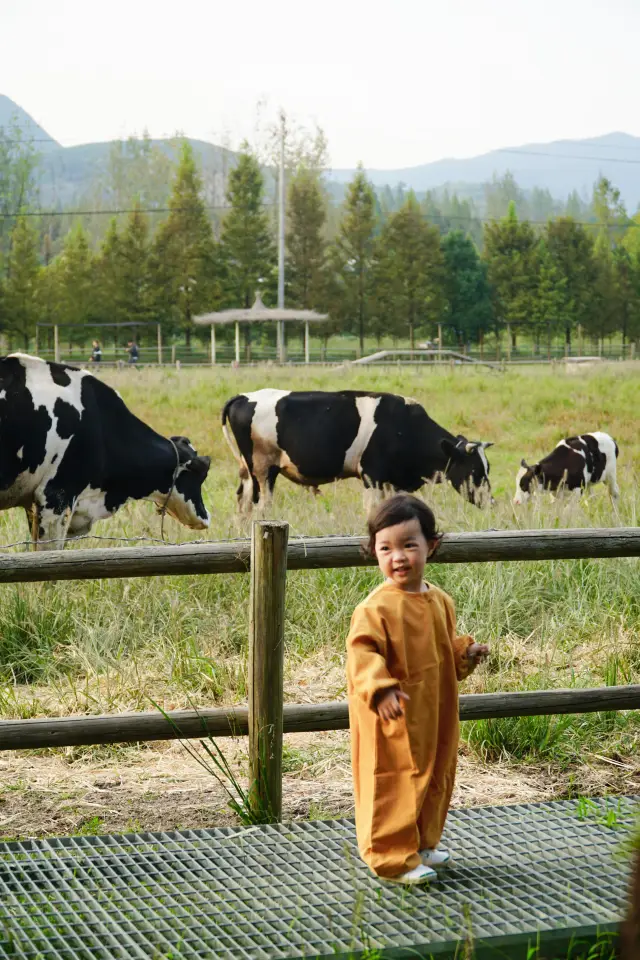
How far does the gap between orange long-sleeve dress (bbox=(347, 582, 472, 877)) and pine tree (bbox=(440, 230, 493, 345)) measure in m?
52.1

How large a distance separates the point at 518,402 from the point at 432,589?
68.0ft

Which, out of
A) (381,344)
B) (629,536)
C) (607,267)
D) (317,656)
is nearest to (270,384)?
(317,656)

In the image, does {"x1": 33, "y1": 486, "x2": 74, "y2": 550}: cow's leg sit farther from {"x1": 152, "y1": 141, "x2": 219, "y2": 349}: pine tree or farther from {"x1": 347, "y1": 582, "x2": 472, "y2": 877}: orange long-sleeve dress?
{"x1": 152, "y1": 141, "x2": 219, "y2": 349}: pine tree

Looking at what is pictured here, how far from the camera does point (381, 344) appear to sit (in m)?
57.4

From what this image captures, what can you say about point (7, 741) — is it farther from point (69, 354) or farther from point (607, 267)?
point (607, 267)

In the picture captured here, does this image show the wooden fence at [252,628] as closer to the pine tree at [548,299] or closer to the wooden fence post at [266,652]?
the wooden fence post at [266,652]

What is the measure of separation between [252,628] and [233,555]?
26 cm

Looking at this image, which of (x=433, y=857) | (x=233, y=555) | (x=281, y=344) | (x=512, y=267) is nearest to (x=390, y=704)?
(x=433, y=857)

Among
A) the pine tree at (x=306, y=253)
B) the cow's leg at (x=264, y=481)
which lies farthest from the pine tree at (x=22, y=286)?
the cow's leg at (x=264, y=481)

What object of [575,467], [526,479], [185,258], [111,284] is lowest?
[526,479]

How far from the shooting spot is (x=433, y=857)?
134 inches

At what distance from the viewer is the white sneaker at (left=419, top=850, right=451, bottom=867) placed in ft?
11.1

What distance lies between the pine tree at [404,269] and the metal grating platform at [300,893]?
45962 millimetres

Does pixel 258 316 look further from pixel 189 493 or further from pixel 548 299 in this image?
pixel 189 493
